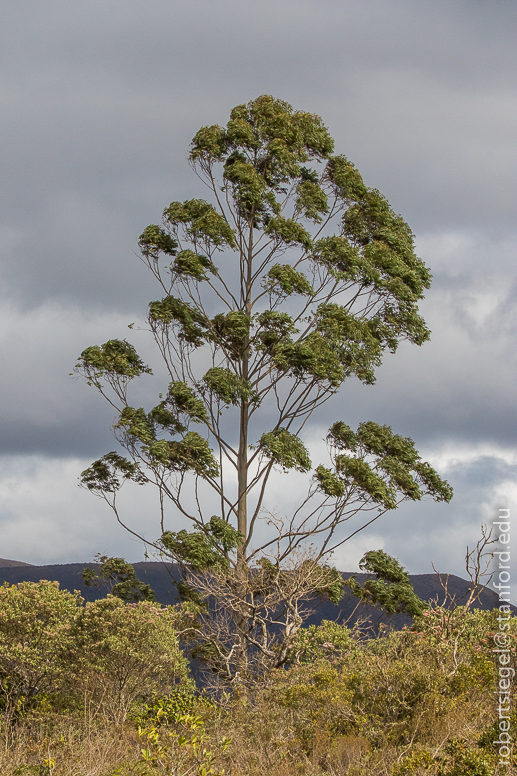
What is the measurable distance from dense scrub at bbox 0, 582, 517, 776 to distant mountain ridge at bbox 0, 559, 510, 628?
360 centimetres

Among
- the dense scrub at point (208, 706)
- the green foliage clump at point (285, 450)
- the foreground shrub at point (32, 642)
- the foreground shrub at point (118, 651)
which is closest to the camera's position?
the dense scrub at point (208, 706)

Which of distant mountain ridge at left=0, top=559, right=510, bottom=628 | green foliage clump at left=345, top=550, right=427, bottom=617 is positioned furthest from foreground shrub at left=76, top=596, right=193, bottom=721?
green foliage clump at left=345, top=550, right=427, bottom=617

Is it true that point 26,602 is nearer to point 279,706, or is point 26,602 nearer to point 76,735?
point 76,735

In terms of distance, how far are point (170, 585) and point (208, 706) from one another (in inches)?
258

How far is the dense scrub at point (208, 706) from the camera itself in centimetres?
746

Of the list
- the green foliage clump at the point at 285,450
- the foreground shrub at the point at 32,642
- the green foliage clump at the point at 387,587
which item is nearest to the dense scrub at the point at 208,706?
the foreground shrub at the point at 32,642

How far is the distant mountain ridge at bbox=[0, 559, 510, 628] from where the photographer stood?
16188 mm

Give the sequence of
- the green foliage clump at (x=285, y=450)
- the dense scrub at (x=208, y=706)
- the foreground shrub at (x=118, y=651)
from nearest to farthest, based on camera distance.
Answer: the dense scrub at (x=208, y=706)
the foreground shrub at (x=118, y=651)
the green foliage clump at (x=285, y=450)

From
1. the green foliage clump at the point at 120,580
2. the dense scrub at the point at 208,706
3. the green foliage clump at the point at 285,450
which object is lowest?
the dense scrub at the point at 208,706

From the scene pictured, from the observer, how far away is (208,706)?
1114cm

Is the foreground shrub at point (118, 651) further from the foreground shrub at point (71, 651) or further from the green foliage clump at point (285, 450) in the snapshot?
the green foliage clump at point (285, 450)

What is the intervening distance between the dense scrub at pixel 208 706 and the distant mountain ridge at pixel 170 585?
3.60 m

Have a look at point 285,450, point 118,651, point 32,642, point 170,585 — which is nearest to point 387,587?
point 285,450

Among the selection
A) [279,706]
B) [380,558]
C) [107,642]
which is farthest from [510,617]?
[107,642]
